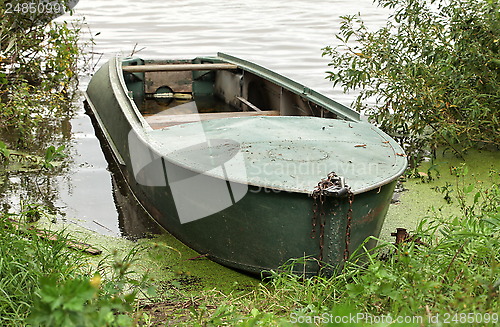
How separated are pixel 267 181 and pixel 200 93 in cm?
439

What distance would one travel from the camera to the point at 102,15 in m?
14.8

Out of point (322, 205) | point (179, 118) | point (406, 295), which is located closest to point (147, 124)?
point (179, 118)

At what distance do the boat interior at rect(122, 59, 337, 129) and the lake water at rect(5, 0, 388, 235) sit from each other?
1.85ft

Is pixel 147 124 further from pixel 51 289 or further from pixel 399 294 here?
pixel 51 289

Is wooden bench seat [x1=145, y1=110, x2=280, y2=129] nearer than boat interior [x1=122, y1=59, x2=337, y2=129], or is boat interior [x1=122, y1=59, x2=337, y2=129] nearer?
wooden bench seat [x1=145, y1=110, x2=280, y2=129]

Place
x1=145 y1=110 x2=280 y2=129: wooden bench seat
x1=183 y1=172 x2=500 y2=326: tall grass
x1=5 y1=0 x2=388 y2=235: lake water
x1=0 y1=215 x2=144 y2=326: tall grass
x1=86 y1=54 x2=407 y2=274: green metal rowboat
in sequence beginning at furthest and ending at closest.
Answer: x1=145 y1=110 x2=280 y2=129: wooden bench seat → x1=5 y1=0 x2=388 y2=235: lake water → x1=86 y1=54 x2=407 y2=274: green metal rowboat → x1=183 y1=172 x2=500 y2=326: tall grass → x1=0 y1=215 x2=144 y2=326: tall grass

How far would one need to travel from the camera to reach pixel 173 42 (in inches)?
468

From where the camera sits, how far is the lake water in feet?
17.2

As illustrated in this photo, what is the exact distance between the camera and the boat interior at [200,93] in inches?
228

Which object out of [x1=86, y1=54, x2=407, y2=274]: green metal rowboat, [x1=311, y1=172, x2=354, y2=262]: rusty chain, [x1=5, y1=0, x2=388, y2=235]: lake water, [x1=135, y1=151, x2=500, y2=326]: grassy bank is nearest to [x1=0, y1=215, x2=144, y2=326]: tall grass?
[x1=135, y1=151, x2=500, y2=326]: grassy bank

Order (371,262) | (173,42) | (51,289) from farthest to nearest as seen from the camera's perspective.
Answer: (173,42)
(371,262)
(51,289)

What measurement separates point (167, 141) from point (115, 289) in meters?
1.83

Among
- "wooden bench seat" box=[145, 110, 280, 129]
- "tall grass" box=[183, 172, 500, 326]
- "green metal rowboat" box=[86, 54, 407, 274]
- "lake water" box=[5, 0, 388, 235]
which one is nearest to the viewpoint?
"tall grass" box=[183, 172, 500, 326]

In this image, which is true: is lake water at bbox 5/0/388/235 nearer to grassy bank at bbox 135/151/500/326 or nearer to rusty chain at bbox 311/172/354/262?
rusty chain at bbox 311/172/354/262
